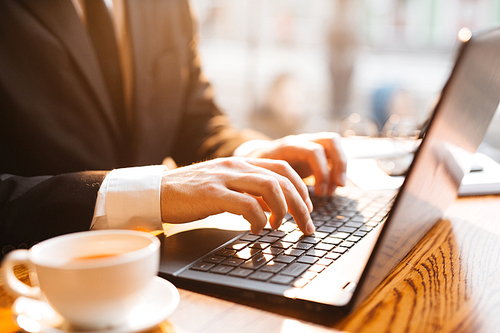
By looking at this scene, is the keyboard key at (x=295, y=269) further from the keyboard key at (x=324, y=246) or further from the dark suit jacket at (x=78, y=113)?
the dark suit jacket at (x=78, y=113)

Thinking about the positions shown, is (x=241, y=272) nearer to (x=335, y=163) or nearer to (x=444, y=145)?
(x=444, y=145)

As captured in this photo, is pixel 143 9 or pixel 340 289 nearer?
pixel 340 289

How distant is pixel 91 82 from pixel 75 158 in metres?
0.17

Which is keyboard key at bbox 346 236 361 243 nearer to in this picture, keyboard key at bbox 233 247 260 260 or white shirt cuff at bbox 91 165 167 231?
keyboard key at bbox 233 247 260 260

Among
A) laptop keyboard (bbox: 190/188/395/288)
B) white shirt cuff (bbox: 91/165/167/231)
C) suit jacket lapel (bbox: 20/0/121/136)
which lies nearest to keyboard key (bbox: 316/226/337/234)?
laptop keyboard (bbox: 190/188/395/288)

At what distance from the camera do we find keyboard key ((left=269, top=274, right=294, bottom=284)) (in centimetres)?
40

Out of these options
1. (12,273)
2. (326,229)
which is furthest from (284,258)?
(12,273)

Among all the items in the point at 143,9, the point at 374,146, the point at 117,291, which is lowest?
the point at 374,146

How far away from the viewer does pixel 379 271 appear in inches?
15.7

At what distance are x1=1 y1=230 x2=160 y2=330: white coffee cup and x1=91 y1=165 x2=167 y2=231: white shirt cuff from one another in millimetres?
185

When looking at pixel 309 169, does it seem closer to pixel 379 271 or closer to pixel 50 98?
pixel 379 271

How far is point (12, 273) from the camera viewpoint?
0.33m

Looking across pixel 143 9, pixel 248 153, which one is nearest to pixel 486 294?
pixel 248 153

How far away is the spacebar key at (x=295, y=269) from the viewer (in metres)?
0.41
